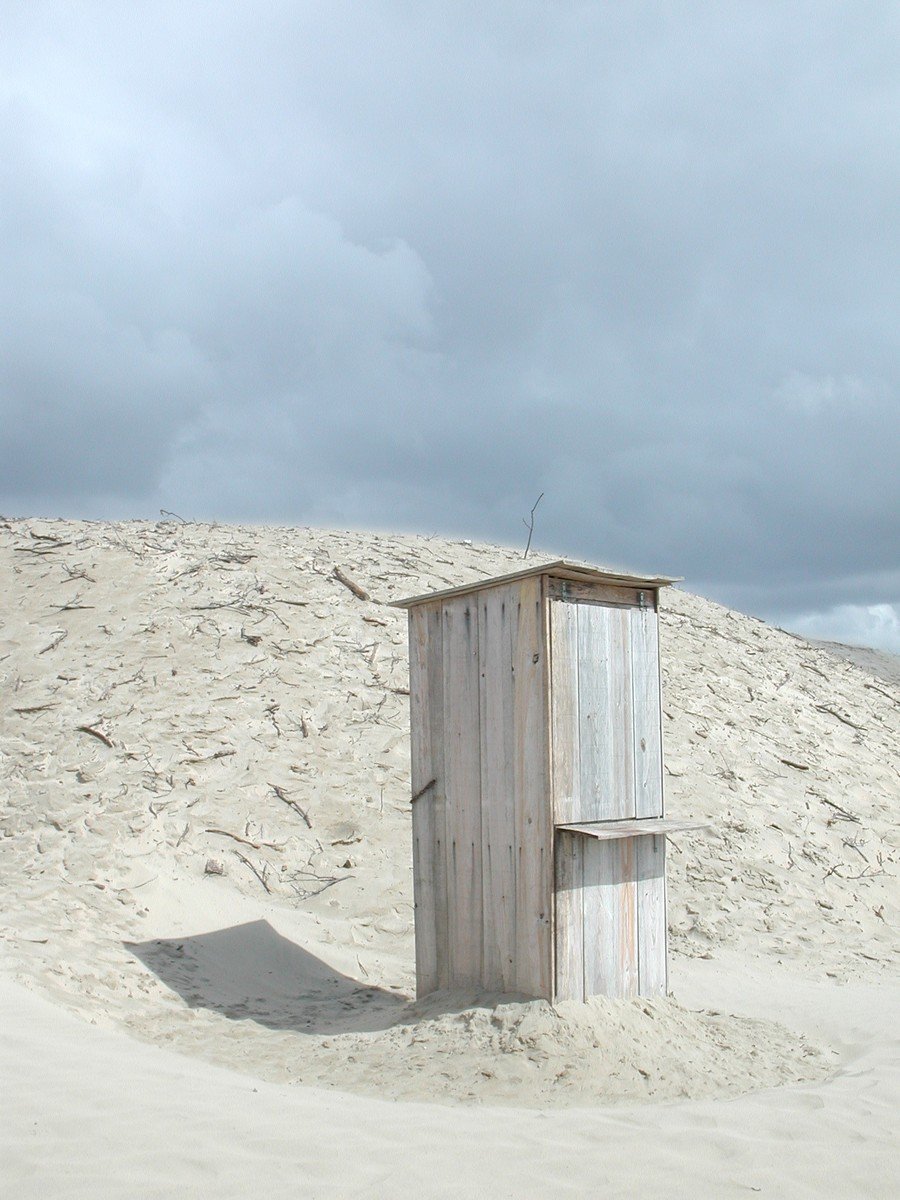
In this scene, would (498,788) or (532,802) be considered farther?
(498,788)

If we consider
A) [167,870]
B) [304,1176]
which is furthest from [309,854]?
[304,1176]

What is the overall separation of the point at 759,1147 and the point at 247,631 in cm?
1038

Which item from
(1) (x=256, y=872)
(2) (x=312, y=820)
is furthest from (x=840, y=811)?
(1) (x=256, y=872)

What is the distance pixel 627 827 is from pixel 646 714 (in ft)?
3.01

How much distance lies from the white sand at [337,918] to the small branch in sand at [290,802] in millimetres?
39

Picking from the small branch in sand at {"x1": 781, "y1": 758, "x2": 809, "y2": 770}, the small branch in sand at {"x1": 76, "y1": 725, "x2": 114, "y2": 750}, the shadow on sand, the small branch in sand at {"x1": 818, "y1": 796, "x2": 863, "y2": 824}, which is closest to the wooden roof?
the shadow on sand

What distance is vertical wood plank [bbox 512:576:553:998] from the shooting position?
6355mm

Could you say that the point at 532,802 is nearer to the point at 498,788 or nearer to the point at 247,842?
the point at 498,788

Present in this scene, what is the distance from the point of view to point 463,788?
7.05 m

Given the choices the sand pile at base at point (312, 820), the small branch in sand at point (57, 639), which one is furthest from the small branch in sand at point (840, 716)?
the small branch in sand at point (57, 639)

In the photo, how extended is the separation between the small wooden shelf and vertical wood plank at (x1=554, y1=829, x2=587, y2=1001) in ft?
0.38

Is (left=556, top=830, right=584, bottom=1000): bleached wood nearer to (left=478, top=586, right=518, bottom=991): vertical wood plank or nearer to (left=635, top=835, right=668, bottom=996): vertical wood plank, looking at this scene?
(left=478, top=586, right=518, bottom=991): vertical wood plank

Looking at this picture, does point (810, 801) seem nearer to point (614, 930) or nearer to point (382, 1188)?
point (614, 930)

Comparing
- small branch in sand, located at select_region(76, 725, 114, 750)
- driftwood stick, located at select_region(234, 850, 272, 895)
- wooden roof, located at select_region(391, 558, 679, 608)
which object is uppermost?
wooden roof, located at select_region(391, 558, 679, 608)
